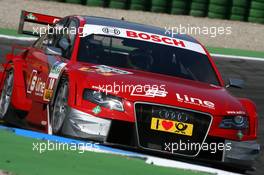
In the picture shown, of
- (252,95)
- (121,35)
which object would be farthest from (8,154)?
(252,95)

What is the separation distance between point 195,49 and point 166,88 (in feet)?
5.19

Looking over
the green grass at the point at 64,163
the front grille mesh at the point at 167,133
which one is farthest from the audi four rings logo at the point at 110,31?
the green grass at the point at 64,163

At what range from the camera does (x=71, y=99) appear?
24.5 feet

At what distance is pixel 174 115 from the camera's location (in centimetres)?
745

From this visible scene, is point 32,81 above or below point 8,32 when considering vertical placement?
above

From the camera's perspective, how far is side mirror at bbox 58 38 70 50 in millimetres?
8816

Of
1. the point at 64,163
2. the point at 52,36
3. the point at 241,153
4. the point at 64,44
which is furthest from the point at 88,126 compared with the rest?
the point at 52,36

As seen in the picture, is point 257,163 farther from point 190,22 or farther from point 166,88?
point 190,22

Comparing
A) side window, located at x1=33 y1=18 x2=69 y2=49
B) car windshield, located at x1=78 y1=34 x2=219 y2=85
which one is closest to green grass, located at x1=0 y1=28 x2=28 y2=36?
side window, located at x1=33 y1=18 x2=69 y2=49

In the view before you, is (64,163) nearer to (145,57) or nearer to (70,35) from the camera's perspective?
(145,57)

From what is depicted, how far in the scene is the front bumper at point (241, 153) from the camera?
7.64 meters

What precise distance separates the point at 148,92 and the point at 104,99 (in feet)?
1.36

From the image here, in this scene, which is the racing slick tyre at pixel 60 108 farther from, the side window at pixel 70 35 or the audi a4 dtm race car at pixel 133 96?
the side window at pixel 70 35

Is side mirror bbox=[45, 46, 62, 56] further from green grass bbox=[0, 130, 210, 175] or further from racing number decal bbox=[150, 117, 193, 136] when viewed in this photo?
green grass bbox=[0, 130, 210, 175]
